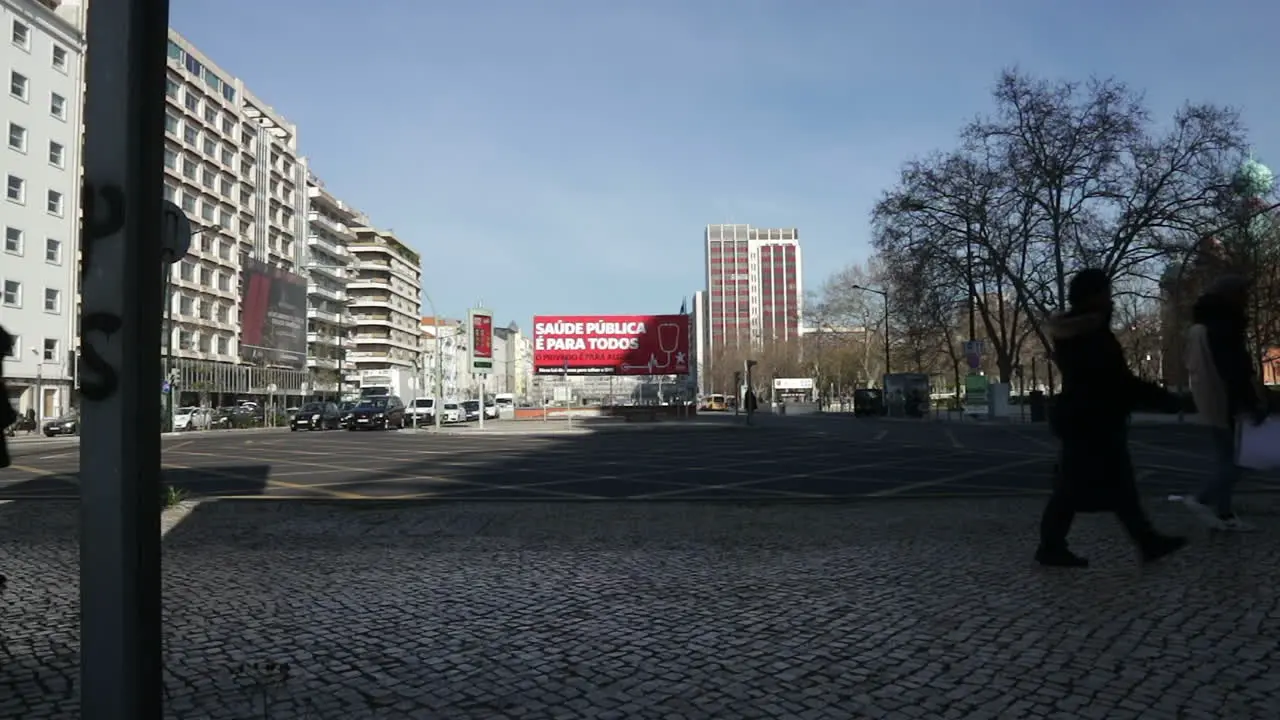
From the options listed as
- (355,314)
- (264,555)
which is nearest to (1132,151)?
(264,555)

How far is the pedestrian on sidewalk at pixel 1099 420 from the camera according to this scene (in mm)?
4926

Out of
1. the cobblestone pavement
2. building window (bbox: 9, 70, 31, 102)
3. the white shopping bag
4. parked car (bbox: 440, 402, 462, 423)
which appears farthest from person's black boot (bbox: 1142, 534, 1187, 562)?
building window (bbox: 9, 70, 31, 102)

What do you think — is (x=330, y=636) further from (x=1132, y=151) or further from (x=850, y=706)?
(x=1132, y=151)

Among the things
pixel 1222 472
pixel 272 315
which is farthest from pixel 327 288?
pixel 1222 472

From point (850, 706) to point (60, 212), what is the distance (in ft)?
203

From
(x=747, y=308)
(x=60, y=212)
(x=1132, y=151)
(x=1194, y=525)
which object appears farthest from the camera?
(x=747, y=308)

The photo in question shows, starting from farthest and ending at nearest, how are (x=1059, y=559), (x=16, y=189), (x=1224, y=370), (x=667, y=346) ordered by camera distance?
1. (x=16, y=189)
2. (x=667, y=346)
3. (x=1224, y=370)
4. (x=1059, y=559)

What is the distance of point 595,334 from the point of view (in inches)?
1857

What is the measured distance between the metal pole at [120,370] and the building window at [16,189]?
191 feet

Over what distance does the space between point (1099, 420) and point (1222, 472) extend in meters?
1.86

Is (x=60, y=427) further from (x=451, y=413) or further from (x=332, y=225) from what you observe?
(x=332, y=225)

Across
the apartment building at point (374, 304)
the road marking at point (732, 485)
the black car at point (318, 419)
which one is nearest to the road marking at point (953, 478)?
the road marking at point (732, 485)

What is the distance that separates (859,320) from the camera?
75625 millimetres

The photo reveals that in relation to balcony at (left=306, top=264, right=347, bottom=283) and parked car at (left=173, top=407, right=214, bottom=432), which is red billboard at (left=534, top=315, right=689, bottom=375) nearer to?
parked car at (left=173, top=407, right=214, bottom=432)
